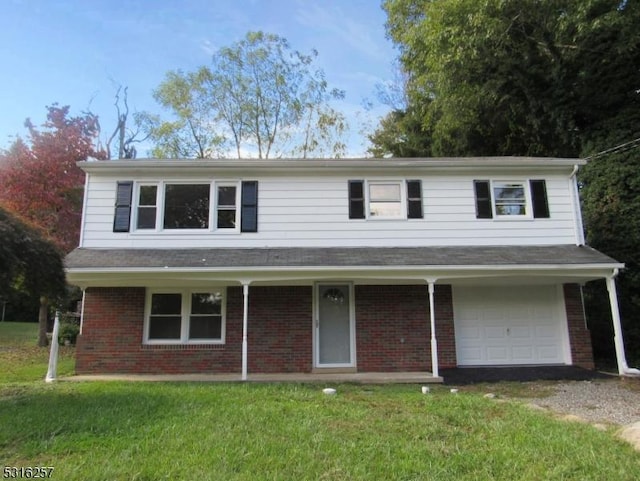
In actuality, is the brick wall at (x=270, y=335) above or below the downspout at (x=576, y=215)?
below

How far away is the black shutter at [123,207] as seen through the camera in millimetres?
10758

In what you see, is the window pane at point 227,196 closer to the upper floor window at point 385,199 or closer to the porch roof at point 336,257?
the porch roof at point 336,257

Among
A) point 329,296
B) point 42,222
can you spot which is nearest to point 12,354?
point 42,222

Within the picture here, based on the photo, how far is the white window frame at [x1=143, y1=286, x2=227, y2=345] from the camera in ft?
34.0

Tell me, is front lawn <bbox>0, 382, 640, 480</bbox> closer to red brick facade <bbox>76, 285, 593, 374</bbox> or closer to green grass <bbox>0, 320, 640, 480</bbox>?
green grass <bbox>0, 320, 640, 480</bbox>

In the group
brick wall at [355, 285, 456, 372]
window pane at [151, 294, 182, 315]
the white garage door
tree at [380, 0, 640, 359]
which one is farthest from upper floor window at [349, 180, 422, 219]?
tree at [380, 0, 640, 359]

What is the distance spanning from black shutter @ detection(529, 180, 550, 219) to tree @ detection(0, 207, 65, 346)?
34.7 feet

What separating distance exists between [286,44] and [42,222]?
16.1 metres

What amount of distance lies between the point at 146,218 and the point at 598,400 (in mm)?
10226

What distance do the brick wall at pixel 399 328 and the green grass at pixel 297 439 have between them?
3195 mm

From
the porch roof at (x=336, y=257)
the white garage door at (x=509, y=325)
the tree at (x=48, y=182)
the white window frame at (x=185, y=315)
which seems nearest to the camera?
the porch roof at (x=336, y=257)

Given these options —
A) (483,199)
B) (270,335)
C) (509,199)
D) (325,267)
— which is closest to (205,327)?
(270,335)

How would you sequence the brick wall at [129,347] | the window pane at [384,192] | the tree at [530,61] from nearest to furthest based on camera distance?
1. the brick wall at [129,347]
2. the window pane at [384,192]
3. the tree at [530,61]

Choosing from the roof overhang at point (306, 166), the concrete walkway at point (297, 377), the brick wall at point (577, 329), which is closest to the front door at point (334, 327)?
the concrete walkway at point (297, 377)
